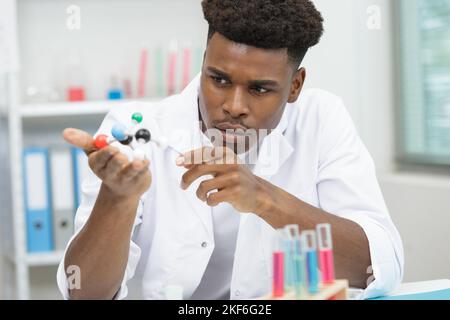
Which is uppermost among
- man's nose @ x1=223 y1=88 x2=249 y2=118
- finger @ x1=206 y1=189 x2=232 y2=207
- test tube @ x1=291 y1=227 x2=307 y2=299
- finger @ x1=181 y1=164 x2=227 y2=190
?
man's nose @ x1=223 y1=88 x2=249 y2=118

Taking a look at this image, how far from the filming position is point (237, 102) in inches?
37.6

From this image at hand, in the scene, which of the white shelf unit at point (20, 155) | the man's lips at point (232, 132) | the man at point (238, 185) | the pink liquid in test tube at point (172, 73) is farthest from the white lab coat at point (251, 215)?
the pink liquid in test tube at point (172, 73)

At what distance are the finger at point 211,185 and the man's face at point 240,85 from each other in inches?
6.2

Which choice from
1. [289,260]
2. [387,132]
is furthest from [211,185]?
[387,132]

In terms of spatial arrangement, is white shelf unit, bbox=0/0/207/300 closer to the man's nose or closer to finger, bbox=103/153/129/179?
the man's nose

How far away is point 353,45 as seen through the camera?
144cm

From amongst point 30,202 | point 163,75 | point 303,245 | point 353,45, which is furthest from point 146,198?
point 163,75

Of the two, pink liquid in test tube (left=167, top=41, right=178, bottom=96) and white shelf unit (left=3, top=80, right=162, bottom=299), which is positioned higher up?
pink liquid in test tube (left=167, top=41, right=178, bottom=96)

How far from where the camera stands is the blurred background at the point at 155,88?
1.47m

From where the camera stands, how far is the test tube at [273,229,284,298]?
29.2 inches

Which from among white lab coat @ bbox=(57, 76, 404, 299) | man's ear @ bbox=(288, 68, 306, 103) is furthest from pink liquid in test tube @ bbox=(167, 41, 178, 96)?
man's ear @ bbox=(288, 68, 306, 103)

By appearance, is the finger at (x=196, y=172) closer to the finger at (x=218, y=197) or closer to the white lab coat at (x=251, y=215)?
the finger at (x=218, y=197)
